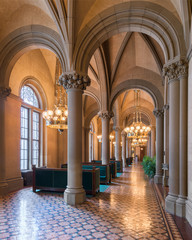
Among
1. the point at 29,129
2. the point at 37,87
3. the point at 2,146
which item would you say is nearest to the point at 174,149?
the point at 2,146

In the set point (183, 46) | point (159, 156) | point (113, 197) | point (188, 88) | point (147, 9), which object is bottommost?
point (113, 197)

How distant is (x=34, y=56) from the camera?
1198 centimetres

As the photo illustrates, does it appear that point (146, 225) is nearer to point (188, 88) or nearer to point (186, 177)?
point (186, 177)

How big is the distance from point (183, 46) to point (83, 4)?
356 cm

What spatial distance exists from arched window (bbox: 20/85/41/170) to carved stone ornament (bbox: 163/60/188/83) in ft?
25.7

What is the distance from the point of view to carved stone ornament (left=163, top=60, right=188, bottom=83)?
6.20m

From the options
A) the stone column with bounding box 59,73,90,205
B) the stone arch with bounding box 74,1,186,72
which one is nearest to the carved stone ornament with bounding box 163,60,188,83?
the stone arch with bounding box 74,1,186,72

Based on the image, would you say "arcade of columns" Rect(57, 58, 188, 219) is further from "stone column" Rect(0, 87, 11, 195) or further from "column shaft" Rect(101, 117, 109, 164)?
"column shaft" Rect(101, 117, 109, 164)

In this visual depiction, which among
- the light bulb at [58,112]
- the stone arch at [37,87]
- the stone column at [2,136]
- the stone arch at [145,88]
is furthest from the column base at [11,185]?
the stone arch at [145,88]

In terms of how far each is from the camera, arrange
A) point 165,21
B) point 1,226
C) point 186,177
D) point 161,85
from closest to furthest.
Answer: point 1,226 → point 186,177 → point 165,21 → point 161,85

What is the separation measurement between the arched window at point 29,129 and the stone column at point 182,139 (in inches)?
323

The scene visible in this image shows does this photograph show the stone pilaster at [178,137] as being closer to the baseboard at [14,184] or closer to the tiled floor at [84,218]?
the tiled floor at [84,218]

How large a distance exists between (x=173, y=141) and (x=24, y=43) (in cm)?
677

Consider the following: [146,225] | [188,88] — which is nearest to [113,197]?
[146,225]
